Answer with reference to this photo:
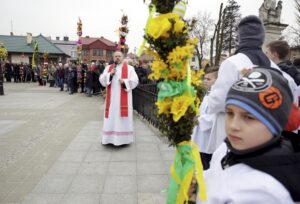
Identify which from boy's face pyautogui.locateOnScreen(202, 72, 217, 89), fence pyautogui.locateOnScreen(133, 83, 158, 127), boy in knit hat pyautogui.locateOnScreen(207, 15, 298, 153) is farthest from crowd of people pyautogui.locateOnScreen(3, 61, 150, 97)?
boy in knit hat pyautogui.locateOnScreen(207, 15, 298, 153)

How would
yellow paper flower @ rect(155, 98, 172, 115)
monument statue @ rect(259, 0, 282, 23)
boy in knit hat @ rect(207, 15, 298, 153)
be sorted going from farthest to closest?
monument statue @ rect(259, 0, 282, 23) < boy in knit hat @ rect(207, 15, 298, 153) < yellow paper flower @ rect(155, 98, 172, 115)

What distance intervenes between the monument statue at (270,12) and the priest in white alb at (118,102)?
22.6 feet

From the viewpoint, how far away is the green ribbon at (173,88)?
1.64m

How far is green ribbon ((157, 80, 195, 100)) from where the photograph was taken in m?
1.64

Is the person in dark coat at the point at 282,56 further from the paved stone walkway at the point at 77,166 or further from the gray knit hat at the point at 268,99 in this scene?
the gray knit hat at the point at 268,99

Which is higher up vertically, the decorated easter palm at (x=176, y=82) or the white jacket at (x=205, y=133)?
the decorated easter palm at (x=176, y=82)

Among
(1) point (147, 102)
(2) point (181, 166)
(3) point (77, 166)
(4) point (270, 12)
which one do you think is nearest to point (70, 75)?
(1) point (147, 102)

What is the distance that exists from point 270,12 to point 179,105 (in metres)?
10.4

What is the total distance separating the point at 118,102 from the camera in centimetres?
616

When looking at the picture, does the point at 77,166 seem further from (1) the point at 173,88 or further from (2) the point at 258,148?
(2) the point at 258,148

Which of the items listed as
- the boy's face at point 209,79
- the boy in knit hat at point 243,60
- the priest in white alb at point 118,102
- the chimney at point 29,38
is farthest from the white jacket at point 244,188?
the chimney at point 29,38

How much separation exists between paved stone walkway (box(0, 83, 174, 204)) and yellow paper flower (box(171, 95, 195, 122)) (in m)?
2.38

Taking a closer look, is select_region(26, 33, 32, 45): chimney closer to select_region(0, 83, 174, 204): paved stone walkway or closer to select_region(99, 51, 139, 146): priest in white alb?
select_region(0, 83, 174, 204): paved stone walkway

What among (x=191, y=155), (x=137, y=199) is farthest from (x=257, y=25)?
(x=137, y=199)
